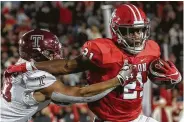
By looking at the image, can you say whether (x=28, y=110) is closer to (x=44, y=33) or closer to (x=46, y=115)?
(x=44, y=33)

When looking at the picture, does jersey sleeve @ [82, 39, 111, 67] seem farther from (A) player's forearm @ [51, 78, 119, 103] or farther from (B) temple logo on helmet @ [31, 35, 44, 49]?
(B) temple logo on helmet @ [31, 35, 44, 49]

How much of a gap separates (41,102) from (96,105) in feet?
1.37

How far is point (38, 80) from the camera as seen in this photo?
12.8 ft

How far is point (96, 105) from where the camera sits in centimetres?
412

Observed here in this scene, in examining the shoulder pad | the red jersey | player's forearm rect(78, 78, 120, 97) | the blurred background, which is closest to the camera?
player's forearm rect(78, 78, 120, 97)

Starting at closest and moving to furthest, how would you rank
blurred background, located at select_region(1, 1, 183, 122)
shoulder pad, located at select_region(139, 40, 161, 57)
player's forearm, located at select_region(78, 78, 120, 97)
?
player's forearm, located at select_region(78, 78, 120, 97) < shoulder pad, located at select_region(139, 40, 161, 57) < blurred background, located at select_region(1, 1, 183, 122)

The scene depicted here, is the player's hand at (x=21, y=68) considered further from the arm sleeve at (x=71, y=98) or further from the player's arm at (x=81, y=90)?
the arm sleeve at (x=71, y=98)

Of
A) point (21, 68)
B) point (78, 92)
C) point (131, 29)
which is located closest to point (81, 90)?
point (78, 92)

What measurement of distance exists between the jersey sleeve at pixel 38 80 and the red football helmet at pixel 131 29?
1.88 feet

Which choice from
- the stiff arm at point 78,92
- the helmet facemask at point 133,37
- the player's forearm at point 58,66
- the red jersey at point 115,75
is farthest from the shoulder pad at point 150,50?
the player's forearm at point 58,66

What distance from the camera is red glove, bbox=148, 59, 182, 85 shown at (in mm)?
4035

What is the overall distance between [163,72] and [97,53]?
50 centimetres

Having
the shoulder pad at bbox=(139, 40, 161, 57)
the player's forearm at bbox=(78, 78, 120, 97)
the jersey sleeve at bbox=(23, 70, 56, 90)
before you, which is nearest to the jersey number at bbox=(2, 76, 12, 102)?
the jersey sleeve at bbox=(23, 70, 56, 90)

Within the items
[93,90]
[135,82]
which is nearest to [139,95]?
[135,82]
